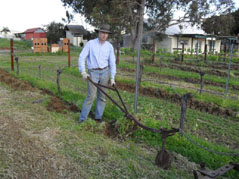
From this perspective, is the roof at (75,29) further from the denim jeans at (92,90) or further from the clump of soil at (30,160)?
the clump of soil at (30,160)

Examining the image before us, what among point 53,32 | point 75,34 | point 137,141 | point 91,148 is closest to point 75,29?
point 75,34

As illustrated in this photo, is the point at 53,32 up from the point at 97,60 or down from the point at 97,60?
up

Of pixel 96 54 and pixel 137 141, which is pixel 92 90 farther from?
pixel 137 141

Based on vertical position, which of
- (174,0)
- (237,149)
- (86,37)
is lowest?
(237,149)

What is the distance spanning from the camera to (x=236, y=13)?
37.0 meters

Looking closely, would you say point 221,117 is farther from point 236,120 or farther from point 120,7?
point 120,7

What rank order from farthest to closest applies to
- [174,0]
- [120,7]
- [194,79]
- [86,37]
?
[86,37] < [174,0] < [120,7] < [194,79]

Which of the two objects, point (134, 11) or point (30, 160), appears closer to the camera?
point (30, 160)

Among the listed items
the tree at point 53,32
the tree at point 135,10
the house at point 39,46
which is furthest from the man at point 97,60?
the tree at point 53,32

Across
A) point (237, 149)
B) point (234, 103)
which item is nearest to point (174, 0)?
point (234, 103)

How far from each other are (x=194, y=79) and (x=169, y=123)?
20.7 feet

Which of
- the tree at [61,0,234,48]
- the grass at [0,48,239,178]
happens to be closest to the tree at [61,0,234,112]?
the tree at [61,0,234,48]

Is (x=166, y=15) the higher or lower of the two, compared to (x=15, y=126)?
higher

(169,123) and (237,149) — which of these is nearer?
(237,149)
